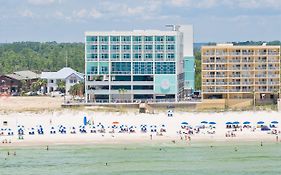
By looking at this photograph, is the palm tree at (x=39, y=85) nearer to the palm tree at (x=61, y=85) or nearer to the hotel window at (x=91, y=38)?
the palm tree at (x=61, y=85)

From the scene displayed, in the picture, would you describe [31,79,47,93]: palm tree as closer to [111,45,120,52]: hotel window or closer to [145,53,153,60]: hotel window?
[111,45,120,52]: hotel window

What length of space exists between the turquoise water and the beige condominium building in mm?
28006

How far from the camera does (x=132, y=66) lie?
11175 cm

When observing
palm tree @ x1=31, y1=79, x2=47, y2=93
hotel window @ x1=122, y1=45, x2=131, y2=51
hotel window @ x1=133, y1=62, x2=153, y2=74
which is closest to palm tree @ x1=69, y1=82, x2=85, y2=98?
palm tree @ x1=31, y1=79, x2=47, y2=93

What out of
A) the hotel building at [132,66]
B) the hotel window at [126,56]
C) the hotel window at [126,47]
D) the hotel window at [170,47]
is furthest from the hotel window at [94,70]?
the hotel window at [170,47]

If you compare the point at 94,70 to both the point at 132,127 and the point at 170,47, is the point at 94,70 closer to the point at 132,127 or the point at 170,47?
the point at 170,47

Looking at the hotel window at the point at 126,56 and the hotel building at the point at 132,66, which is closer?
the hotel building at the point at 132,66

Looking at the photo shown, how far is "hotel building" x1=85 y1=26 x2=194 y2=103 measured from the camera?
11119cm

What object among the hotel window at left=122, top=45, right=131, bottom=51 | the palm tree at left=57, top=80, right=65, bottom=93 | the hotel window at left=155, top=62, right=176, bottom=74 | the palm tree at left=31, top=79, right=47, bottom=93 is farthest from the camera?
the palm tree at left=31, top=79, right=47, bottom=93

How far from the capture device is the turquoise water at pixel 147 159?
69188 mm

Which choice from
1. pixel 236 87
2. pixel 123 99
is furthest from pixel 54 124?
pixel 236 87

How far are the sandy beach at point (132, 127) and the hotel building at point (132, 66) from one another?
29.9ft

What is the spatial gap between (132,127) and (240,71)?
24.7 m

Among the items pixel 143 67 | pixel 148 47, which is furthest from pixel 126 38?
pixel 143 67
